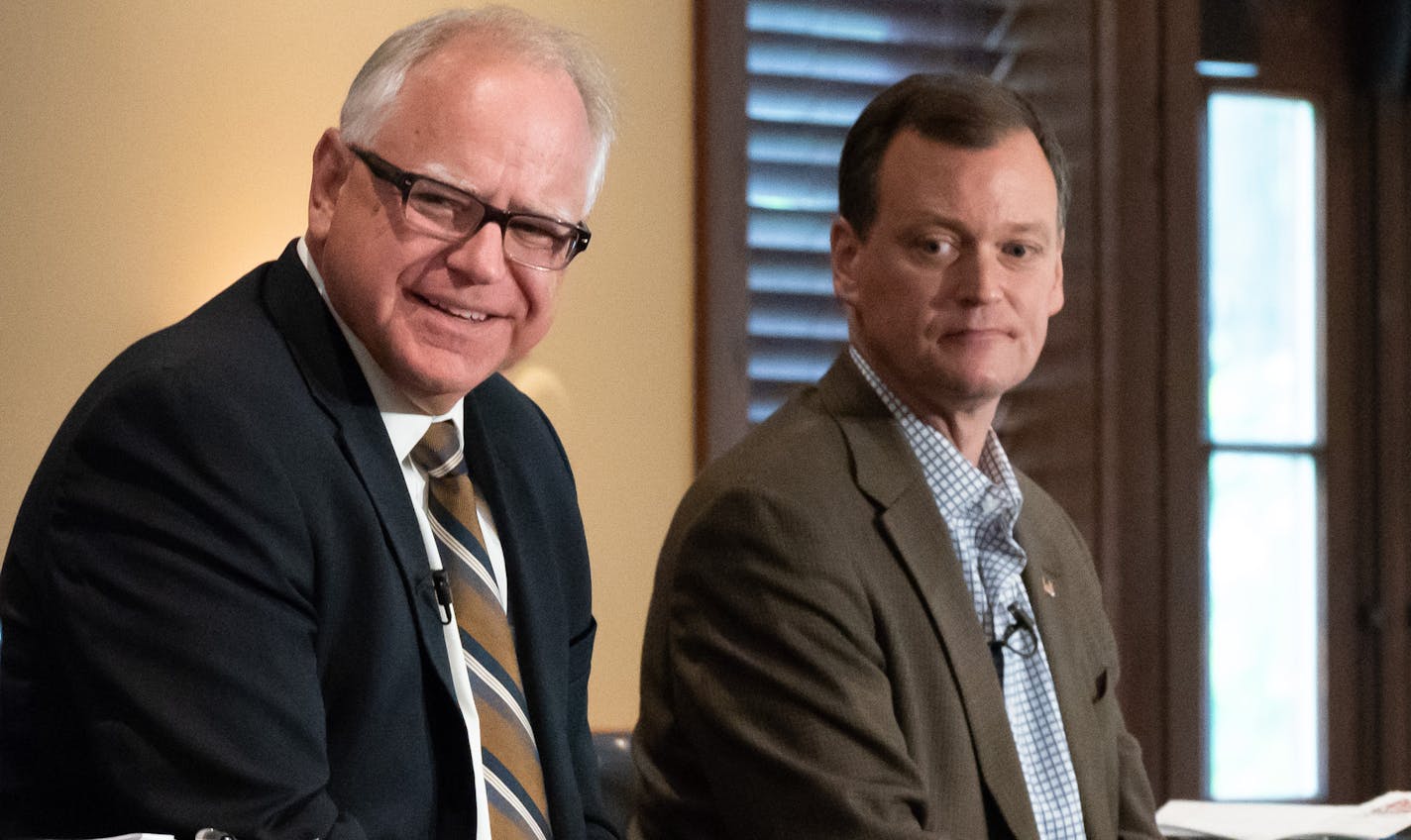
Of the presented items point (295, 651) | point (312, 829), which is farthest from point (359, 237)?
point (312, 829)

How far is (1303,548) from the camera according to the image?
11.6 ft

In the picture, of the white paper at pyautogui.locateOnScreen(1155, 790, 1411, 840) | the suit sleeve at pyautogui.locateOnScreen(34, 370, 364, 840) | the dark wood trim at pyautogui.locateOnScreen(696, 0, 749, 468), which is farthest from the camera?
the dark wood trim at pyautogui.locateOnScreen(696, 0, 749, 468)

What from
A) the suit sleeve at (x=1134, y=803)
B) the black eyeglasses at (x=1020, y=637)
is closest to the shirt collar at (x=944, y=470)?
the black eyeglasses at (x=1020, y=637)

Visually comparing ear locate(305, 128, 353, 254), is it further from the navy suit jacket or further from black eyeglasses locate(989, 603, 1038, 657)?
black eyeglasses locate(989, 603, 1038, 657)

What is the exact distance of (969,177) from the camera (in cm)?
180

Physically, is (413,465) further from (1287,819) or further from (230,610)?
(1287,819)

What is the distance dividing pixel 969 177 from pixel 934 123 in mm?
88

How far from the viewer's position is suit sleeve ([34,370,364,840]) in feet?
3.96

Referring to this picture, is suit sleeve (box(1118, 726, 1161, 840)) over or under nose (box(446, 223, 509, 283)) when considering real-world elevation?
under

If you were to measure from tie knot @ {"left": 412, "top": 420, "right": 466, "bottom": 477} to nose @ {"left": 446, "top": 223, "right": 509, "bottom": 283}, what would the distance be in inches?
7.1

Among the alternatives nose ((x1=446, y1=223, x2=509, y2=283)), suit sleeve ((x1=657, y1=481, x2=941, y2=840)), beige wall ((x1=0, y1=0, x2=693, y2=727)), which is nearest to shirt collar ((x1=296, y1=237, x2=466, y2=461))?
nose ((x1=446, y1=223, x2=509, y2=283))

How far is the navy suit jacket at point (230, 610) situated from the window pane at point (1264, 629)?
2.47 meters

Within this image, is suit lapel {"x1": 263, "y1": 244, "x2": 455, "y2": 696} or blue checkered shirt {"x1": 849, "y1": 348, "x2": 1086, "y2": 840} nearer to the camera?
suit lapel {"x1": 263, "y1": 244, "x2": 455, "y2": 696}

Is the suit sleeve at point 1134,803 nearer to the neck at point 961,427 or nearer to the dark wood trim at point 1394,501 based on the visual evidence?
the neck at point 961,427
